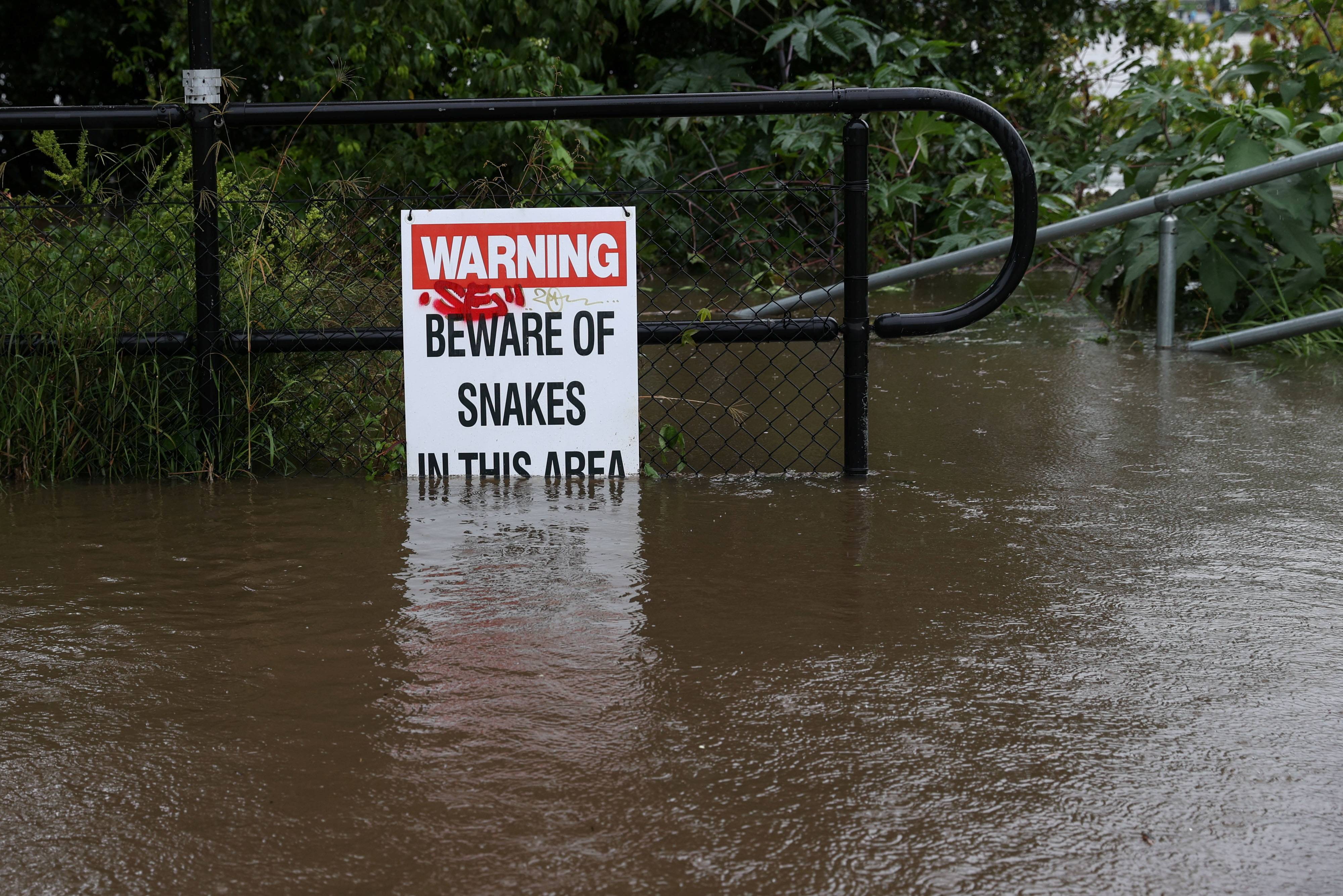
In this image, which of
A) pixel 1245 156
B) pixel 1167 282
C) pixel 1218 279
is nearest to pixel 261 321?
pixel 1167 282

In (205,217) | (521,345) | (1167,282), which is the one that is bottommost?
(521,345)

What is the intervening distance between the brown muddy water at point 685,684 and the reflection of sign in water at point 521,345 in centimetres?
17

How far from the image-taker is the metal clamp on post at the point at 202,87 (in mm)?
4277

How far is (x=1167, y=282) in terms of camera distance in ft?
22.0

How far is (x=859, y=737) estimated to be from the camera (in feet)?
8.20

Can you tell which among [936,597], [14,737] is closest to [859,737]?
[936,597]

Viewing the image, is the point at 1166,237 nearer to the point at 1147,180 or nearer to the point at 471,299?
the point at 1147,180

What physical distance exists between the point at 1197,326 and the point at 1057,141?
4.82 meters

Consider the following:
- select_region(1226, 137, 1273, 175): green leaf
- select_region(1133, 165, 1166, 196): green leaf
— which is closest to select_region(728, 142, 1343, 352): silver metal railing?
select_region(1226, 137, 1273, 175): green leaf

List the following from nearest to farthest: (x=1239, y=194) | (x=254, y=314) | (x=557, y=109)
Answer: (x=557, y=109), (x=254, y=314), (x=1239, y=194)

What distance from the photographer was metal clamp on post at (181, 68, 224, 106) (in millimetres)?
4277

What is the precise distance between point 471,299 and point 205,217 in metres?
0.87

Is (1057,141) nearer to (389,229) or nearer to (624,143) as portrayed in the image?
(624,143)

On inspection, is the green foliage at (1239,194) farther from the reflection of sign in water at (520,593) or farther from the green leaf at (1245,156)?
the reflection of sign in water at (520,593)
